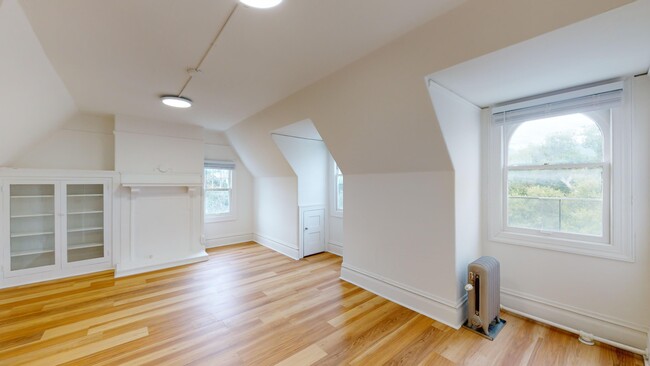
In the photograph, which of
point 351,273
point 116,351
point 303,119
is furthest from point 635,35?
point 116,351

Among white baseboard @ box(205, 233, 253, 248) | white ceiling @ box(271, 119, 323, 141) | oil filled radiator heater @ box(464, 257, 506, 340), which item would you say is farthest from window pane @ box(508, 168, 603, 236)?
white baseboard @ box(205, 233, 253, 248)

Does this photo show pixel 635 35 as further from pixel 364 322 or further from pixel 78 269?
pixel 78 269

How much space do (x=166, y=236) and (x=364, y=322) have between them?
3532 millimetres

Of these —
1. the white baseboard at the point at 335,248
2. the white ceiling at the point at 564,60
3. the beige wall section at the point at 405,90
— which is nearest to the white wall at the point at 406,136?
the beige wall section at the point at 405,90

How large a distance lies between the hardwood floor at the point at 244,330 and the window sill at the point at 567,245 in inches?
29.2

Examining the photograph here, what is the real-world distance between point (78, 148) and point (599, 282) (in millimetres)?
6552

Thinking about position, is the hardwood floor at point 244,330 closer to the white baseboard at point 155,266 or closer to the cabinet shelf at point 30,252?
the white baseboard at point 155,266

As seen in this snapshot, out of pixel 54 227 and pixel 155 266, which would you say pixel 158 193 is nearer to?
pixel 155 266

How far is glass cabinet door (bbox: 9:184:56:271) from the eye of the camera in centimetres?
335

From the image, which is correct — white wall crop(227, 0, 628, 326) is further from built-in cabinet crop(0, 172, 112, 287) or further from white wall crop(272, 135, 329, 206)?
built-in cabinet crop(0, 172, 112, 287)

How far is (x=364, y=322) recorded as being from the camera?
2.46 meters

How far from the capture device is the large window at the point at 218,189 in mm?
5125

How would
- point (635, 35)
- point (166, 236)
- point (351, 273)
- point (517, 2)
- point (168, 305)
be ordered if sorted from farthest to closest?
point (166, 236) < point (351, 273) < point (168, 305) < point (635, 35) < point (517, 2)

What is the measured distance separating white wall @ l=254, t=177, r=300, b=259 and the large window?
582mm
